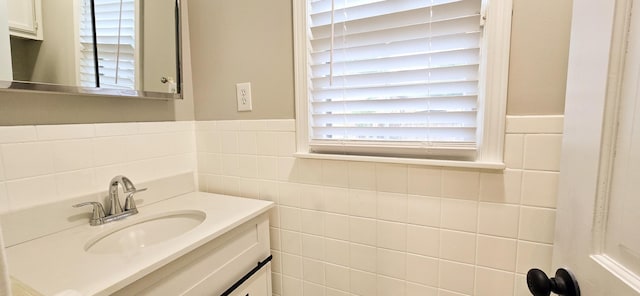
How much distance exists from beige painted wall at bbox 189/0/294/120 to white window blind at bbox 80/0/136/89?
Answer: 0.94ft

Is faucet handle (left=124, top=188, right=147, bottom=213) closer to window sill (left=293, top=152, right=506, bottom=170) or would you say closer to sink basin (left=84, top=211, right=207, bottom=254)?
sink basin (left=84, top=211, right=207, bottom=254)

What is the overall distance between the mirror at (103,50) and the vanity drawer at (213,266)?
25.9 inches

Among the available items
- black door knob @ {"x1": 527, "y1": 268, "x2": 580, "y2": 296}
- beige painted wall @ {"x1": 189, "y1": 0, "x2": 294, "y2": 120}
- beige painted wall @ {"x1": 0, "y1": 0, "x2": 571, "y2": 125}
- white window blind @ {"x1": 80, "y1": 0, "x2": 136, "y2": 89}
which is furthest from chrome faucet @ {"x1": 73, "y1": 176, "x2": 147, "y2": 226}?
black door knob @ {"x1": 527, "y1": 268, "x2": 580, "y2": 296}

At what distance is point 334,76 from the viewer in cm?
105

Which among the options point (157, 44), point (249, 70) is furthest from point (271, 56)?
point (157, 44)

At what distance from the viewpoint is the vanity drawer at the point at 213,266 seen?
28.4 inches

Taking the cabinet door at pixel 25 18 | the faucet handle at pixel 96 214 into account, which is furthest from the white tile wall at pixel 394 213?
the cabinet door at pixel 25 18

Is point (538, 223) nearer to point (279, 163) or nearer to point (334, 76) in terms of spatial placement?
point (334, 76)

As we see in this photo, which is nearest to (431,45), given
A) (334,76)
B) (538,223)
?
(334,76)

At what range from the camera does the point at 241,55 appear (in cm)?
122

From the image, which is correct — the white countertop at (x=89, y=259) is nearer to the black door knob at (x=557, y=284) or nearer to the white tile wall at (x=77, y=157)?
the white tile wall at (x=77, y=157)

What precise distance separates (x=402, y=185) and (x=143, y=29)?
1190mm

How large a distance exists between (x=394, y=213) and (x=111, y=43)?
1.20 metres

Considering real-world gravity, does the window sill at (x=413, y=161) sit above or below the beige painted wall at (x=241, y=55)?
below
